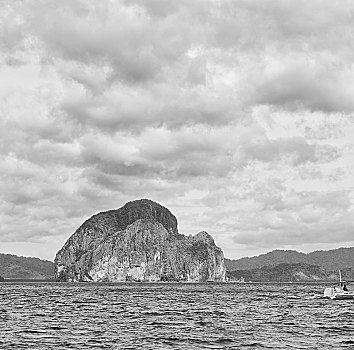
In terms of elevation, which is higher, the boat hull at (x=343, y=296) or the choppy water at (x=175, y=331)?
the boat hull at (x=343, y=296)

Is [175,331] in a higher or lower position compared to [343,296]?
lower

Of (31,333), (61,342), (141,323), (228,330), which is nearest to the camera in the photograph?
(61,342)

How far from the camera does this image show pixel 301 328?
74.4 metres

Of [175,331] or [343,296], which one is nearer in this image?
[175,331]

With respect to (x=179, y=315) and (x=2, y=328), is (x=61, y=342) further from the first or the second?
(x=179, y=315)

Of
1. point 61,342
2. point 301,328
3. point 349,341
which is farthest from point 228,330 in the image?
point 61,342

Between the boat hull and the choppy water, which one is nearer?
the choppy water

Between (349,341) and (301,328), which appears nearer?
(349,341)

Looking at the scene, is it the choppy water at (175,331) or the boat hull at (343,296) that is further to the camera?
the boat hull at (343,296)

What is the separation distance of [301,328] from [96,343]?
2664 centimetres

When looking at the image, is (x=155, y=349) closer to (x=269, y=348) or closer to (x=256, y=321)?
(x=269, y=348)

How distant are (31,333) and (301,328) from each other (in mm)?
30610

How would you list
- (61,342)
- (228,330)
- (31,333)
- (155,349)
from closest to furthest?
1. (155,349)
2. (61,342)
3. (31,333)
4. (228,330)

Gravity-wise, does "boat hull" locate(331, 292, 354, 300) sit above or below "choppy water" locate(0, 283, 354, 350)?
above
